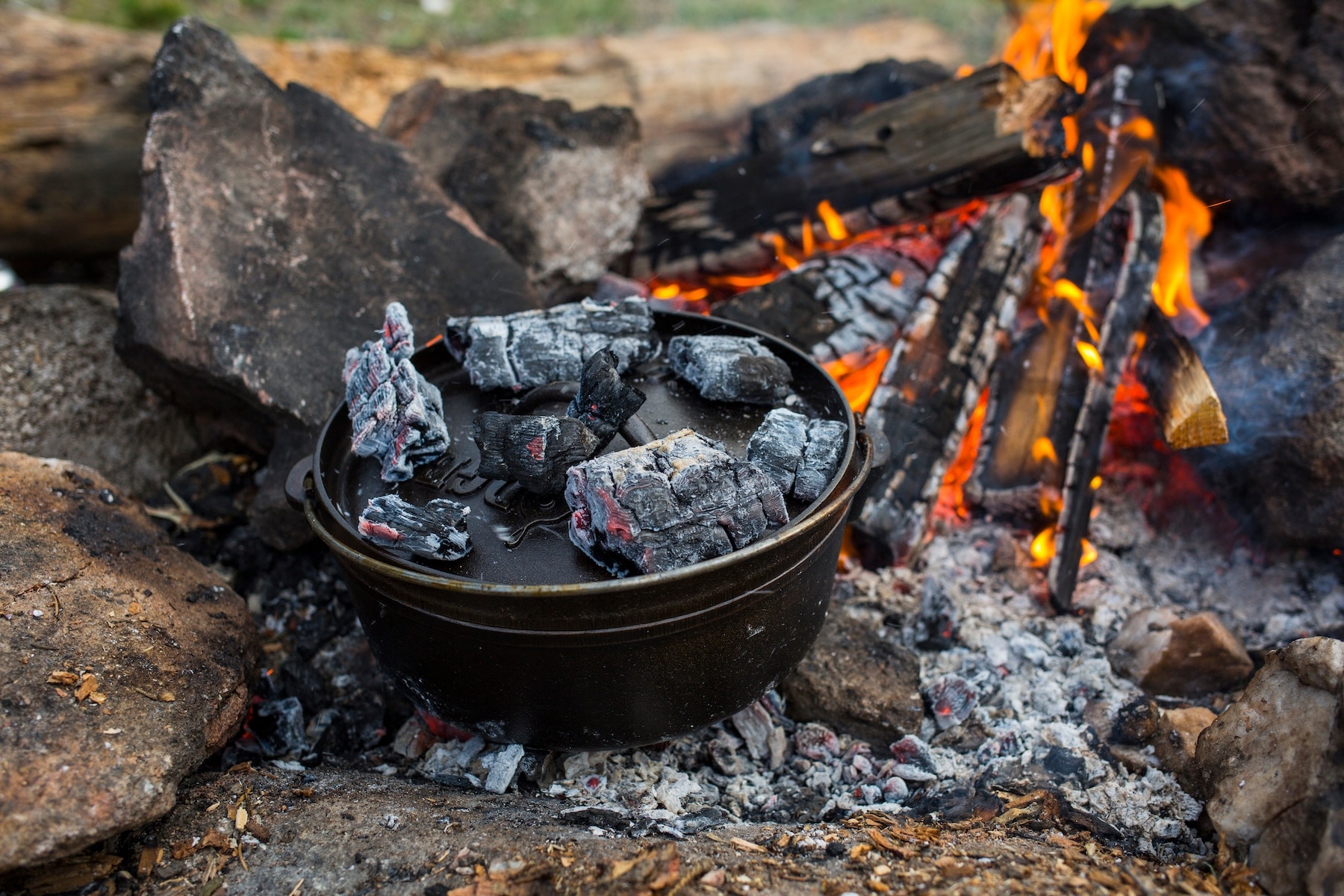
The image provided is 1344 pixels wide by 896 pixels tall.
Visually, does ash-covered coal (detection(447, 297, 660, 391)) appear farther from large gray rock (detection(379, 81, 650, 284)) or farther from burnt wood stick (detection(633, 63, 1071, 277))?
burnt wood stick (detection(633, 63, 1071, 277))

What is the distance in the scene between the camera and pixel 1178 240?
3.67 metres

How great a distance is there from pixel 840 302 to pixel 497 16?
248 inches

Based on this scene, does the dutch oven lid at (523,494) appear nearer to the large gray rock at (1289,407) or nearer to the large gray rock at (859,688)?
the large gray rock at (859,688)

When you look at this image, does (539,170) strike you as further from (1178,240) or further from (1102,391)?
(1178,240)

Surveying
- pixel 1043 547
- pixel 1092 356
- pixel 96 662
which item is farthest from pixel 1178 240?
pixel 96 662

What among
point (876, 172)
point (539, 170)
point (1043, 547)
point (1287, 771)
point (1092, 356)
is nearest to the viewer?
point (1287, 771)

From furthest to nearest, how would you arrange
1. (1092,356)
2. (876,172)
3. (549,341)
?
(876,172) → (1092,356) → (549,341)

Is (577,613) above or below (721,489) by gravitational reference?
below

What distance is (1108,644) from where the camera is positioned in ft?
8.91

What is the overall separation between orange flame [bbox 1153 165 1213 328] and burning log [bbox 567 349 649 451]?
252cm

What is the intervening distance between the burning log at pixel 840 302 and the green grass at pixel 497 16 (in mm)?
3821

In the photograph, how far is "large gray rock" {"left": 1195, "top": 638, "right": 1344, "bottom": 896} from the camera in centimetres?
165

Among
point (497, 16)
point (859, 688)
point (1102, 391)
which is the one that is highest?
point (497, 16)

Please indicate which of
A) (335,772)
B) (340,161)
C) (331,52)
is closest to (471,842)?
(335,772)
